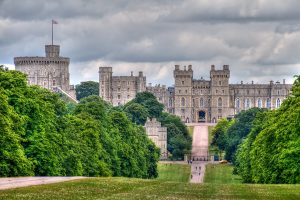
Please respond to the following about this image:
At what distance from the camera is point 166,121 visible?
514 ft

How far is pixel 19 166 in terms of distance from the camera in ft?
146

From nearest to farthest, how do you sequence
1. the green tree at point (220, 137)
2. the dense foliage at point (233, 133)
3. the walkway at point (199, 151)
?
the walkway at point (199, 151) < the dense foliage at point (233, 133) < the green tree at point (220, 137)

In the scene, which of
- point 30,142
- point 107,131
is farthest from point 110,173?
point 30,142

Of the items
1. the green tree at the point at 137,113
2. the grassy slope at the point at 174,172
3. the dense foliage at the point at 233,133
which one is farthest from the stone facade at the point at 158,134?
the grassy slope at the point at 174,172

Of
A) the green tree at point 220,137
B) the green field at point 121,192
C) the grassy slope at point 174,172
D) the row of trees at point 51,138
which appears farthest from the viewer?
the green tree at point 220,137

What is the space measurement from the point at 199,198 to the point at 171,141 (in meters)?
109

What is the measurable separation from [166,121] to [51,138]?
105241 millimetres

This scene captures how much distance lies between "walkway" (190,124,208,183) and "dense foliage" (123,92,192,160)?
1.65m

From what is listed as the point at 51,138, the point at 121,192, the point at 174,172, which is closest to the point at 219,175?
the point at 174,172

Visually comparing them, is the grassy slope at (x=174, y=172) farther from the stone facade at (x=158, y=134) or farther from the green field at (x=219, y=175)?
the stone facade at (x=158, y=134)

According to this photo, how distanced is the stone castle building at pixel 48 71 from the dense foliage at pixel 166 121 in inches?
1115

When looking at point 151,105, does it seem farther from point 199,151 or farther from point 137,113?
point 199,151

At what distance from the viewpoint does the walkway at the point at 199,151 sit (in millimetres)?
103144

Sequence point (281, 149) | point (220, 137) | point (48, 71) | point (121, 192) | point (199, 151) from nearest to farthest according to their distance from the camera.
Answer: point (121, 192), point (281, 149), point (199, 151), point (220, 137), point (48, 71)
